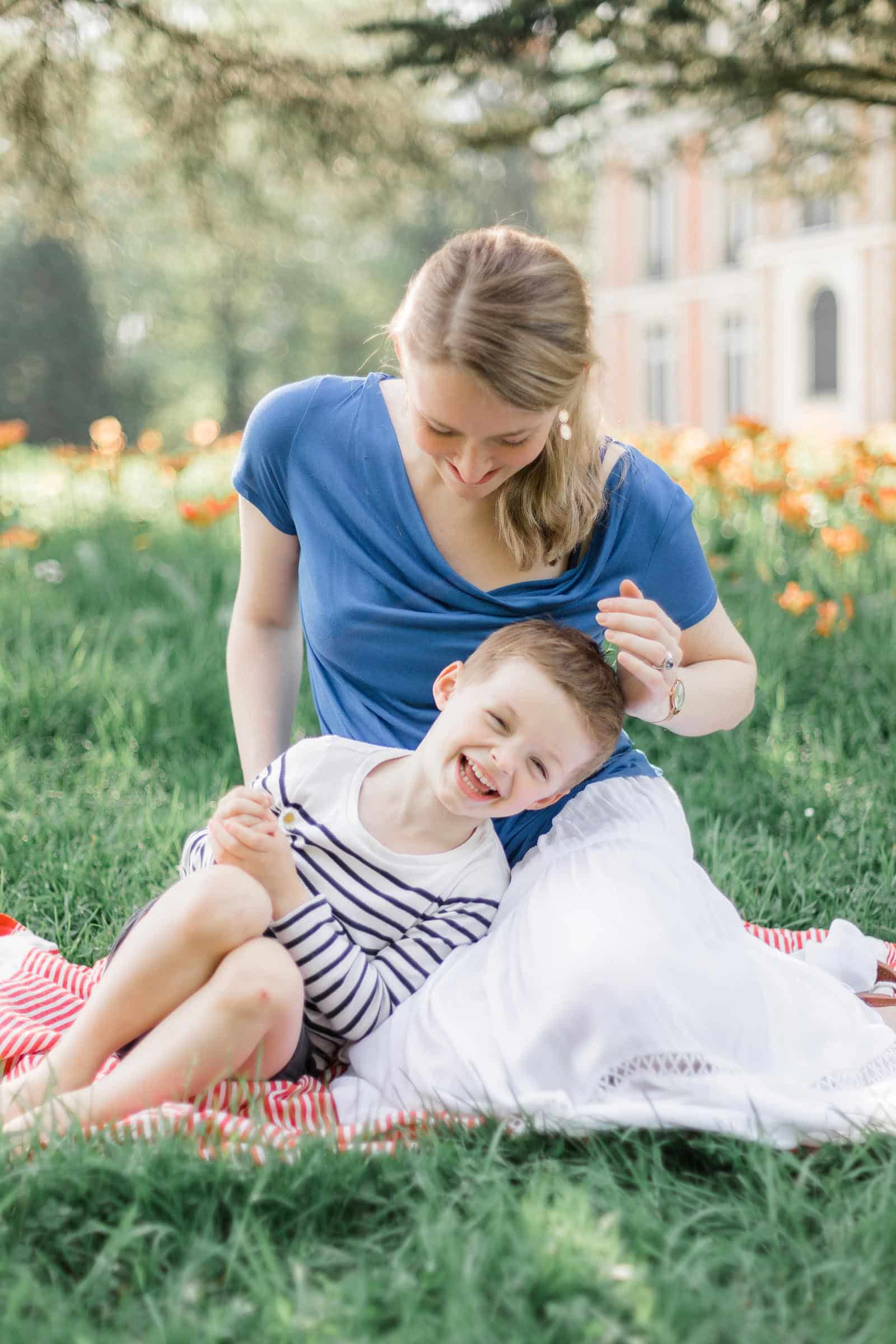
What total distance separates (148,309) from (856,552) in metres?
25.5

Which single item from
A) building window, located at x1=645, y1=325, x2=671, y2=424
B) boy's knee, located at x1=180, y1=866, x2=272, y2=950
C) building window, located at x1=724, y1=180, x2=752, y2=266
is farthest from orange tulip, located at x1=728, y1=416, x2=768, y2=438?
building window, located at x1=645, y1=325, x2=671, y2=424

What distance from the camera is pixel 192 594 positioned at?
436cm

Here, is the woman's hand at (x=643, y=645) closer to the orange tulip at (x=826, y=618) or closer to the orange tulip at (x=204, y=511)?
the orange tulip at (x=826, y=618)

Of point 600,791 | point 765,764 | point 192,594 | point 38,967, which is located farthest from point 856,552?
point 38,967

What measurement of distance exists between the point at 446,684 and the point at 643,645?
35cm

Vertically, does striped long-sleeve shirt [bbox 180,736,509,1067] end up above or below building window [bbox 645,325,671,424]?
below

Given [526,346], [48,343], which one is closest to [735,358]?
[48,343]

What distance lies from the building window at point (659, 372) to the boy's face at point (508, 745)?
24689 mm

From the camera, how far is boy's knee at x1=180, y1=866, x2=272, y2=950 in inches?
68.6

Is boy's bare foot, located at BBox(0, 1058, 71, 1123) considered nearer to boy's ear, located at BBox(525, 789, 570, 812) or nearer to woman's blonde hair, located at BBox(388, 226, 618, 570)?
boy's ear, located at BBox(525, 789, 570, 812)

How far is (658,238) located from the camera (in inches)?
1011

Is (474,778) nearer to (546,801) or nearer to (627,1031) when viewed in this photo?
(546,801)

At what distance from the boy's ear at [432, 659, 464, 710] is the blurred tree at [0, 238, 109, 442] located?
19208mm

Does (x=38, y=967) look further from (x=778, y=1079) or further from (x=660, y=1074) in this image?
(x=778, y=1079)
